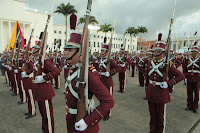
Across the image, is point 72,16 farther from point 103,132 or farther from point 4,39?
point 4,39

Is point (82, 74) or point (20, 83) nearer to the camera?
point (82, 74)

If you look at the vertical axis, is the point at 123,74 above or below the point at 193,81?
below

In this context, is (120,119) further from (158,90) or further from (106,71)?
(158,90)

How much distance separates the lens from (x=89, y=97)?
1.98 metres

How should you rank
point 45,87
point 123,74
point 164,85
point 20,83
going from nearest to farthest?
point 164,85
point 45,87
point 20,83
point 123,74

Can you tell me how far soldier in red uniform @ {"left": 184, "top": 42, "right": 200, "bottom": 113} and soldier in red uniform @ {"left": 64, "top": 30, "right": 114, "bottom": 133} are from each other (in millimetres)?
5037

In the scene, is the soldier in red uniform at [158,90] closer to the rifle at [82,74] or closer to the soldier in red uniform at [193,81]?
the rifle at [82,74]

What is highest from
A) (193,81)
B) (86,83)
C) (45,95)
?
(86,83)

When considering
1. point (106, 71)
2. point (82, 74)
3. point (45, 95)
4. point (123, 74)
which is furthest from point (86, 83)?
point (123, 74)

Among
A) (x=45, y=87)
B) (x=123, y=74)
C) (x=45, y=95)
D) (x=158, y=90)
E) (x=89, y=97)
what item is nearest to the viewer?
(x=89, y=97)

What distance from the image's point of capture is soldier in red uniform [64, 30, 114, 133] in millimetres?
1652

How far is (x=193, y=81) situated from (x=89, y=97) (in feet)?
16.7

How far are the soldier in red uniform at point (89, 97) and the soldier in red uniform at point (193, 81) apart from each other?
5.04 m

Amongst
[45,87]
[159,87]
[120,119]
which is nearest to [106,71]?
[120,119]
